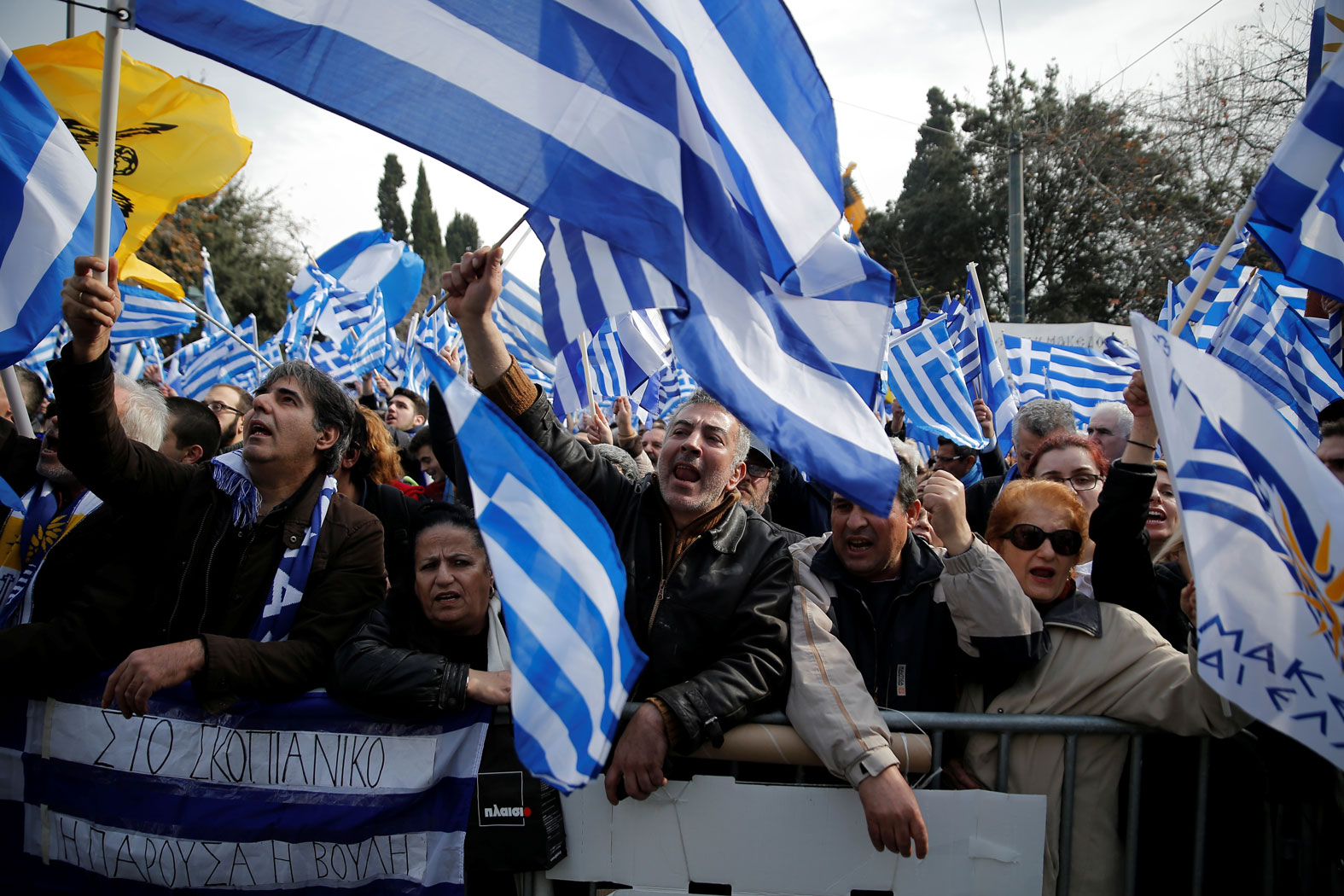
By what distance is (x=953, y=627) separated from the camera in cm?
282

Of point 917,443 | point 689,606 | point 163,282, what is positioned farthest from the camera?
point 917,443

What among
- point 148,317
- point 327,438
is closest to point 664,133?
point 327,438

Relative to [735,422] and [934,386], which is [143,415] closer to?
[735,422]

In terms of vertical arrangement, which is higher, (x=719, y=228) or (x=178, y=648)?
(x=719, y=228)

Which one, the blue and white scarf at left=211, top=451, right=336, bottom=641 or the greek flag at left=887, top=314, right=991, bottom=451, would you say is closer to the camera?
the blue and white scarf at left=211, top=451, right=336, bottom=641

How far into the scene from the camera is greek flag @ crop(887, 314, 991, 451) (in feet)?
21.1

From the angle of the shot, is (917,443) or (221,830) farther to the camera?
(917,443)

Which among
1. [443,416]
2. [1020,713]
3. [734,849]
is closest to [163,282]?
[443,416]

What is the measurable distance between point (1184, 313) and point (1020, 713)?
1.13 m

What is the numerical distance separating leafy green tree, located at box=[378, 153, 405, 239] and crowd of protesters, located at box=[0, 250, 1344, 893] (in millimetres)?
69682

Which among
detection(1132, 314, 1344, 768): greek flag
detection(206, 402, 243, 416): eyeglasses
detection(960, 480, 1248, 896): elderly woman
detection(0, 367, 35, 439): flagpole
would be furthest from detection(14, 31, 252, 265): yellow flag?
detection(1132, 314, 1344, 768): greek flag

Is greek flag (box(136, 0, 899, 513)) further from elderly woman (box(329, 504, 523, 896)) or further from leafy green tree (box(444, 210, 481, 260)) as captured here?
leafy green tree (box(444, 210, 481, 260))

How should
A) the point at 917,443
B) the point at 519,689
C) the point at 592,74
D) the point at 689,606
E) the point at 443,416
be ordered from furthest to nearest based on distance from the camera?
the point at 917,443, the point at 443,416, the point at 689,606, the point at 592,74, the point at 519,689

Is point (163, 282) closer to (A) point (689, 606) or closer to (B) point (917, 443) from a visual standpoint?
(A) point (689, 606)
